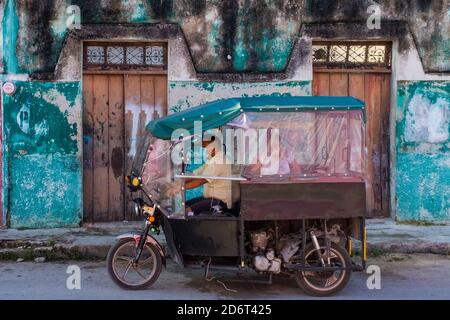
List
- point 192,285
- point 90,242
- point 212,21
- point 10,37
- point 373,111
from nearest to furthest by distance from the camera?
1. point 192,285
2. point 90,242
3. point 10,37
4. point 212,21
5. point 373,111

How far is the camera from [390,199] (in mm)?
11836

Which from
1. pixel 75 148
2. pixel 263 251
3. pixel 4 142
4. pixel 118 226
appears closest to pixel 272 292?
pixel 263 251

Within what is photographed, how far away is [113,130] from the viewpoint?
1153 cm

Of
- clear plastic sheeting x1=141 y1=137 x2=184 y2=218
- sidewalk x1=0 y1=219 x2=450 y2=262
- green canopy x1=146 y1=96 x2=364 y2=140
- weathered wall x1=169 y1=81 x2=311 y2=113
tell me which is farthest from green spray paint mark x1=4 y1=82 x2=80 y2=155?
green canopy x1=146 y1=96 x2=364 y2=140

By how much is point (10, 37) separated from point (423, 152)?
6646 mm

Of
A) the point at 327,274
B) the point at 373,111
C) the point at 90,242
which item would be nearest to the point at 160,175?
the point at 327,274

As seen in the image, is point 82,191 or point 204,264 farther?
point 82,191

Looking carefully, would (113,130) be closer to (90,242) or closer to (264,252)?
(90,242)

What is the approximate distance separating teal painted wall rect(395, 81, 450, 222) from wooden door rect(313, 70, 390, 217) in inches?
11.7

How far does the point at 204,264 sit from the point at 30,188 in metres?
4.28

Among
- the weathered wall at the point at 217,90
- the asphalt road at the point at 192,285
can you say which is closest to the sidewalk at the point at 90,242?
the asphalt road at the point at 192,285

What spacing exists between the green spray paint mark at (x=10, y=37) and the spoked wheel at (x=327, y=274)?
19.0ft

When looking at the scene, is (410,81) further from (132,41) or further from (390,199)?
(132,41)

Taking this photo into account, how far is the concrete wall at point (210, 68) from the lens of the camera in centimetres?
1120
